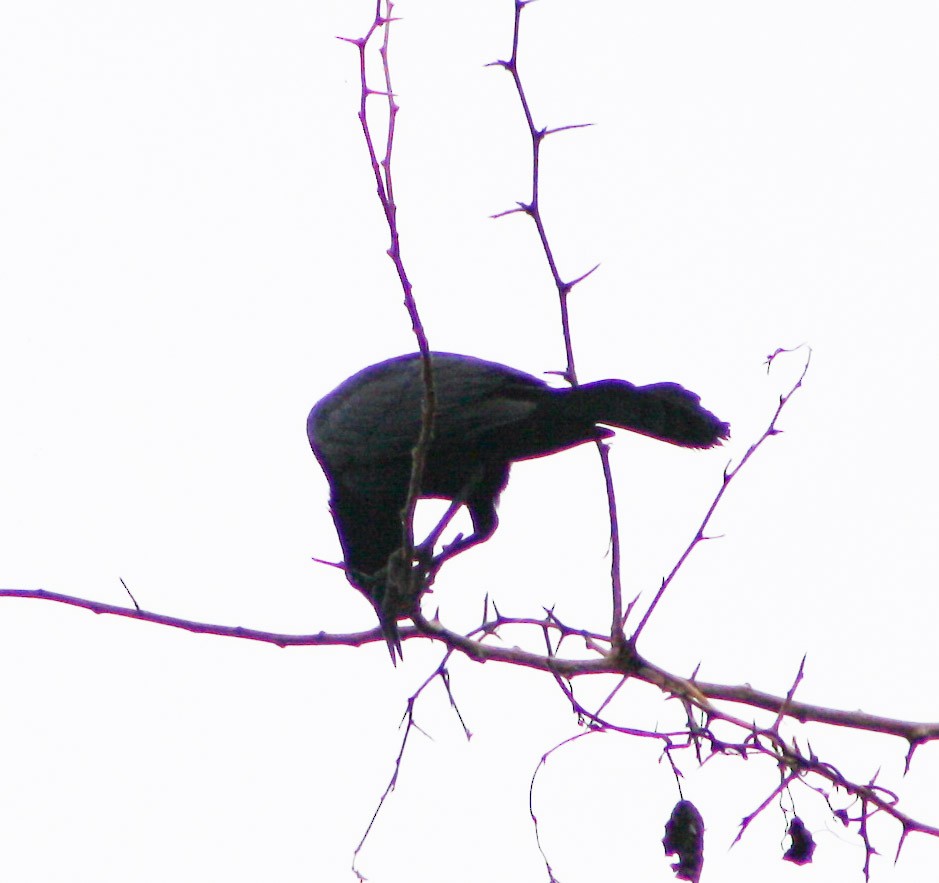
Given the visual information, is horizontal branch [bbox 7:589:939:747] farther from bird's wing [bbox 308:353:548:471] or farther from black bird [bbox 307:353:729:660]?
bird's wing [bbox 308:353:548:471]

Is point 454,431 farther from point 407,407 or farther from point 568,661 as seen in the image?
point 568,661

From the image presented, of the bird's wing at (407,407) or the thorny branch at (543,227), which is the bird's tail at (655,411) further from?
the thorny branch at (543,227)

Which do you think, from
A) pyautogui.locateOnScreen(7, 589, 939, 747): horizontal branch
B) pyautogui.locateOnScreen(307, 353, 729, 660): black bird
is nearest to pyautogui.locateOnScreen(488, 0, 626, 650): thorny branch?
pyautogui.locateOnScreen(7, 589, 939, 747): horizontal branch

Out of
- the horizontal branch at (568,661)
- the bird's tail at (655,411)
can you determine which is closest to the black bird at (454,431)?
the bird's tail at (655,411)

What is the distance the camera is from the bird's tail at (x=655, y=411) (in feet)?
13.4

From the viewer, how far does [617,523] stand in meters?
2.65

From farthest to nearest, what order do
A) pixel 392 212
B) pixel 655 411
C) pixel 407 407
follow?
pixel 407 407 → pixel 655 411 → pixel 392 212

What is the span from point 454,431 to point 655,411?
32.5 inches

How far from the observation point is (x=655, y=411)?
4.17 metres

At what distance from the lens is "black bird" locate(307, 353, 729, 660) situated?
4207 millimetres

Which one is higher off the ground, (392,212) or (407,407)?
(407,407)

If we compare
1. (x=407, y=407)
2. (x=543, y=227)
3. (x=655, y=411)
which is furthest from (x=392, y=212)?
(x=407, y=407)

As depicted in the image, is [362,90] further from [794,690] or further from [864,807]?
[864,807]

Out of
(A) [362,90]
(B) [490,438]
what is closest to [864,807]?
(A) [362,90]
